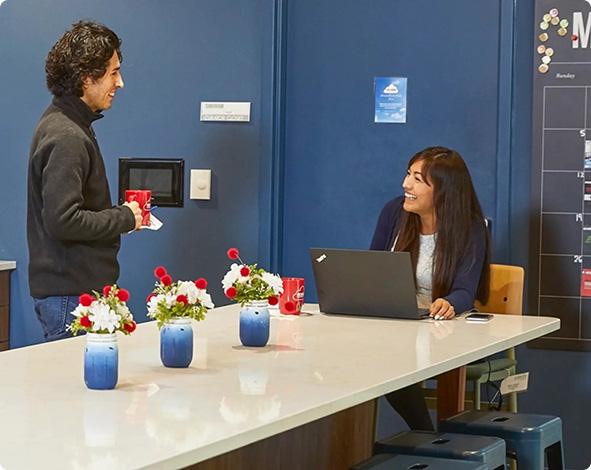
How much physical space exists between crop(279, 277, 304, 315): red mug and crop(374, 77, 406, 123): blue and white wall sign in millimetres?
1355

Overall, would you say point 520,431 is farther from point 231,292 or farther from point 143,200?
point 143,200

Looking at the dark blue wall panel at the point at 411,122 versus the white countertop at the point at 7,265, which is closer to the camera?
the dark blue wall panel at the point at 411,122

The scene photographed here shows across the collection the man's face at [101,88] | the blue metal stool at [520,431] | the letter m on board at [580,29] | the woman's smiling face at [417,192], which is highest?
the letter m on board at [580,29]

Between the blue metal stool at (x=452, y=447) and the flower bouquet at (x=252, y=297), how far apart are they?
17.5 inches

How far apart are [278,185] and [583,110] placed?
133cm

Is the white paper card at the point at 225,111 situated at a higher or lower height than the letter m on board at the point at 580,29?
lower

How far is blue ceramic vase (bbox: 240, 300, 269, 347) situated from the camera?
315 centimetres

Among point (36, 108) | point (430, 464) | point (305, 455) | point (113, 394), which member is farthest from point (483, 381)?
point (36, 108)

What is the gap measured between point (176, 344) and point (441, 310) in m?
1.30

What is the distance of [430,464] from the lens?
2936 millimetres

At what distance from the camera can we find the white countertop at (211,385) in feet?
6.68

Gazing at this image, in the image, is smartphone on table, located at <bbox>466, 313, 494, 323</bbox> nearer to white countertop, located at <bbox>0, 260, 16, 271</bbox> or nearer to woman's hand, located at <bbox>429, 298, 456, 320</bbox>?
woman's hand, located at <bbox>429, 298, 456, 320</bbox>

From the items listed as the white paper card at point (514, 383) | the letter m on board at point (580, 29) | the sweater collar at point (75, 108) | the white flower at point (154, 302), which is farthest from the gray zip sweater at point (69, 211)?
the letter m on board at point (580, 29)

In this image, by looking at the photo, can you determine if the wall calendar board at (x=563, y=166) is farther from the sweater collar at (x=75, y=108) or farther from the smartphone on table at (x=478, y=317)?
the sweater collar at (x=75, y=108)
